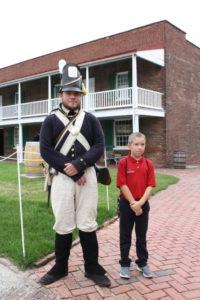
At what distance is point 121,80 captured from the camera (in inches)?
847

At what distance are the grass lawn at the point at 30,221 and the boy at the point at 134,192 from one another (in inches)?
48.0

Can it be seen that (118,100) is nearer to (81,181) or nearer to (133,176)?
(133,176)

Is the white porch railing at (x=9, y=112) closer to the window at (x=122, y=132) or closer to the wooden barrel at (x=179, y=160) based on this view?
the window at (x=122, y=132)

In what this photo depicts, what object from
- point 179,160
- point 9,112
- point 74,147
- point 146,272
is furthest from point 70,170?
point 9,112

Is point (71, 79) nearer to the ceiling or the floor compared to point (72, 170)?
nearer to the ceiling

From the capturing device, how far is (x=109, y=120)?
21.4 metres

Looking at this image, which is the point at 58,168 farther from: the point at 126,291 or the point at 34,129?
the point at 34,129

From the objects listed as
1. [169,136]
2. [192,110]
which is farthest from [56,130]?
[192,110]

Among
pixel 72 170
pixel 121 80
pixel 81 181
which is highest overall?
pixel 121 80

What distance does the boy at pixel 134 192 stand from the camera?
4.18 metres

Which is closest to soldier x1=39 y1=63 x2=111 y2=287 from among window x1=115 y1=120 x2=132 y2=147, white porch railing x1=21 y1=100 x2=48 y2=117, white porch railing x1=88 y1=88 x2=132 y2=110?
white porch railing x1=88 y1=88 x2=132 y2=110

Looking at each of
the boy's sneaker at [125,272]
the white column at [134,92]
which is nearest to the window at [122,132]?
the white column at [134,92]

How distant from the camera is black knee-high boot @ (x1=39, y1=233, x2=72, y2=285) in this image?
4113 millimetres

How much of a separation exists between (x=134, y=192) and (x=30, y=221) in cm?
289
